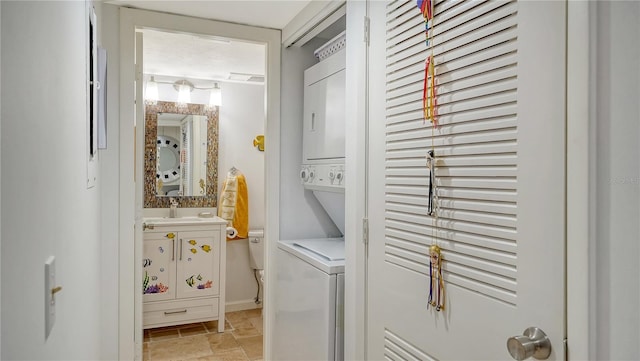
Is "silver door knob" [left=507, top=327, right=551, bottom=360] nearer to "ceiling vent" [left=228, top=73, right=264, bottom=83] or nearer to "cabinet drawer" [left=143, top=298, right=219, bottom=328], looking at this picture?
"cabinet drawer" [left=143, top=298, right=219, bottom=328]

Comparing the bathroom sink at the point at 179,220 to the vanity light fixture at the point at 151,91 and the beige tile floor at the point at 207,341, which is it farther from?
the vanity light fixture at the point at 151,91

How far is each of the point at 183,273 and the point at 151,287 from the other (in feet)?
0.85

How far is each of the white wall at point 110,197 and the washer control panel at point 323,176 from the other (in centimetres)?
101

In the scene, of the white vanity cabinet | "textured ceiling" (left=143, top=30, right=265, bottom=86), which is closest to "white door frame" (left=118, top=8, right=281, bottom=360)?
"textured ceiling" (left=143, top=30, right=265, bottom=86)

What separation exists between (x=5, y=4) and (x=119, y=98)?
199cm

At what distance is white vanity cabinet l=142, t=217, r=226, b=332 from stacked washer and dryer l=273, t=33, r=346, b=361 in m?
1.22

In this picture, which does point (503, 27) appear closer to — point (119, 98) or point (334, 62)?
point (334, 62)

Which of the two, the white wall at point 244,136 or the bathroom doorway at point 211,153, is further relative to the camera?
the white wall at point 244,136

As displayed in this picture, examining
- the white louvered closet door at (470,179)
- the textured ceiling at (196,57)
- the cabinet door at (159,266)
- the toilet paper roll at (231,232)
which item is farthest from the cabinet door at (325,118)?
the toilet paper roll at (231,232)

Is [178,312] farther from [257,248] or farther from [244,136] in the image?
[244,136]

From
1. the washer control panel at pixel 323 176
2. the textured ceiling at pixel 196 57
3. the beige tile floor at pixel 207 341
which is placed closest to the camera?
the washer control panel at pixel 323 176

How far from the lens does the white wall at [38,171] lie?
1.63ft

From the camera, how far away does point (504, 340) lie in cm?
108

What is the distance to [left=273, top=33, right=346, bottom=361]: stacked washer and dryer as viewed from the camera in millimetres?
1953
